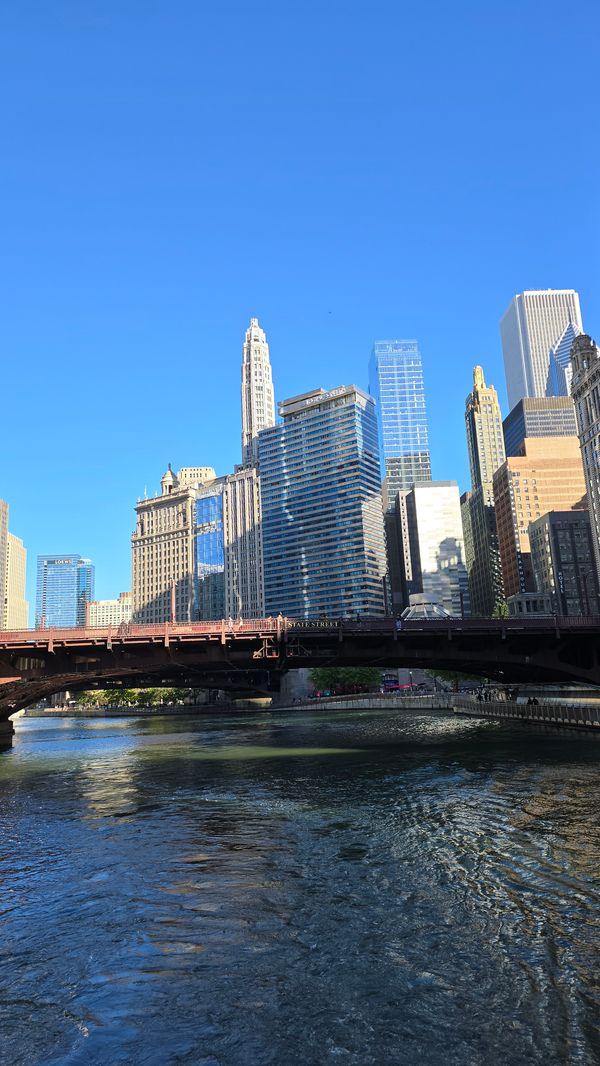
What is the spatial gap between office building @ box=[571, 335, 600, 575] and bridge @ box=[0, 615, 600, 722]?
11173 centimetres

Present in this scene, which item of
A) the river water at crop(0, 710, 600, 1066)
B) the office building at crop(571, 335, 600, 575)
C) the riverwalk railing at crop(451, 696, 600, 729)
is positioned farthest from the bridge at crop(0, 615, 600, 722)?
the office building at crop(571, 335, 600, 575)

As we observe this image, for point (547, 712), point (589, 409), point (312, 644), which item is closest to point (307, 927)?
point (312, 644)

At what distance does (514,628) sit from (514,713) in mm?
33496

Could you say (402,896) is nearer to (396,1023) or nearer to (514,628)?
(396,1023)

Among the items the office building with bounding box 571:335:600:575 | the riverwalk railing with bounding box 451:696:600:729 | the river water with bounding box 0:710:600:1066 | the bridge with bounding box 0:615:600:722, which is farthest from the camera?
the office building with bounding box 571:335:600:575

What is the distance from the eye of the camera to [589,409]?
175 metres

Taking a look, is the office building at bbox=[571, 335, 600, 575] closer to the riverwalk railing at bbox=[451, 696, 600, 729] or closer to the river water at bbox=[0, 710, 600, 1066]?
the riverwalk railing at bbox=[451, 696, 600, 729]

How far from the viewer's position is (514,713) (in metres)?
96.4

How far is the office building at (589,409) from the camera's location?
170625mm

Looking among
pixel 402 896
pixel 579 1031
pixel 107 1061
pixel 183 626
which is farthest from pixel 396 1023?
pixel 183 626

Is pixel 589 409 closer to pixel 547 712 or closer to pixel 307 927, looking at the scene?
pixel 547 712

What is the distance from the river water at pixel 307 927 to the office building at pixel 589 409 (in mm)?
143118

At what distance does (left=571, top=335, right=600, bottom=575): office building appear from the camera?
170625mm

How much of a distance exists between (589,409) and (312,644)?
13091cm
